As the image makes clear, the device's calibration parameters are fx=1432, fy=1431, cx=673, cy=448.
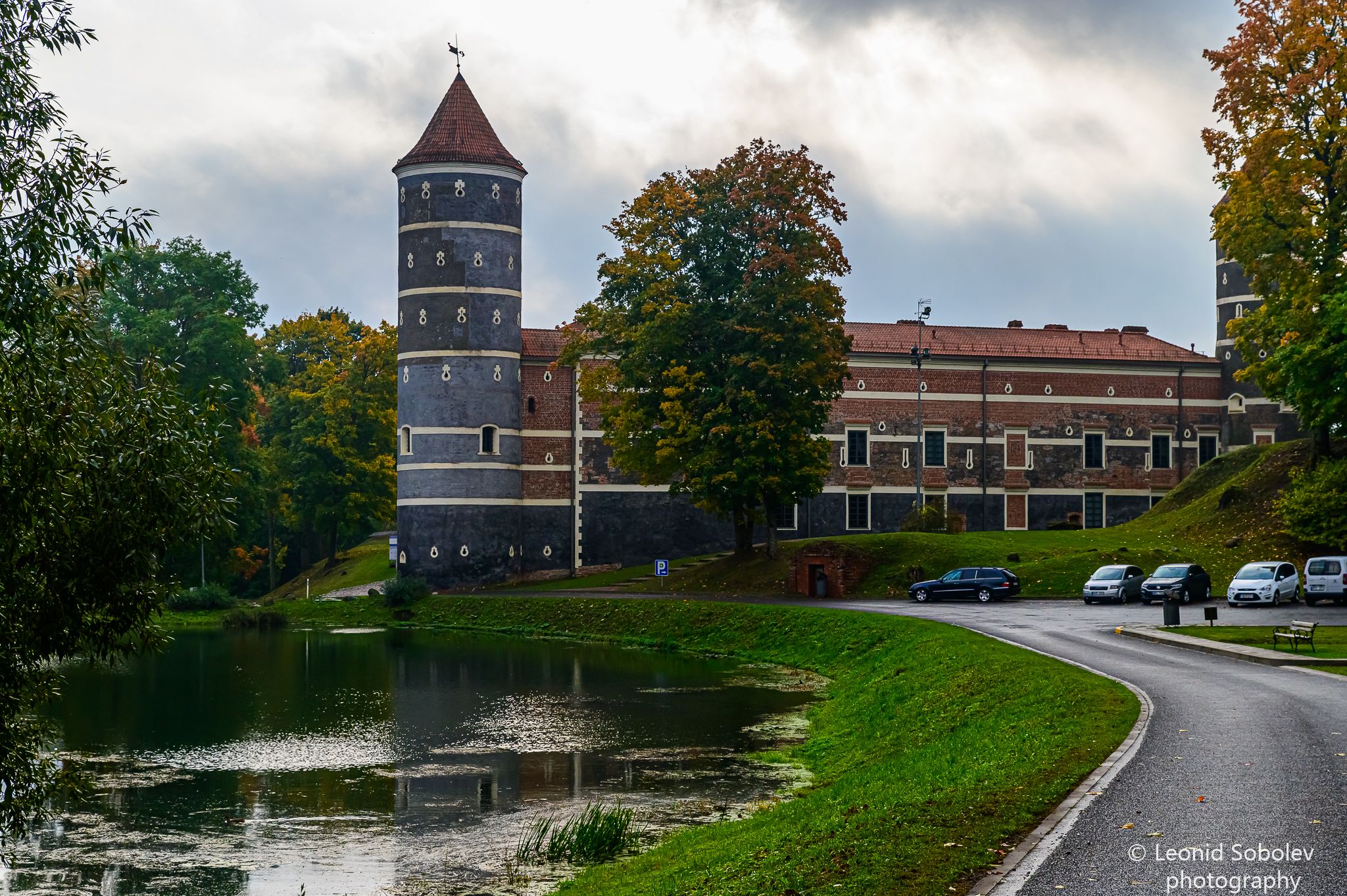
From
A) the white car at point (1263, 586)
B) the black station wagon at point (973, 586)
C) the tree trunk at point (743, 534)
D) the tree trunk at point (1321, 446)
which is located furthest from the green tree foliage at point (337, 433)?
the white car at point (1263, 586)

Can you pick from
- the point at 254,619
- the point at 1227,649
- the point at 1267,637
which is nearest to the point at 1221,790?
Result: the point at 1227,649

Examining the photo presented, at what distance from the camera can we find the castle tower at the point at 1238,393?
233 ft

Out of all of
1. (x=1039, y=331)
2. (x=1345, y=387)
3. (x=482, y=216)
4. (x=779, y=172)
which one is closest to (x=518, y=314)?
(x=482, y=216)

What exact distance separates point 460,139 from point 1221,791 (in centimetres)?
5493

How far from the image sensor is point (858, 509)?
7069 cm

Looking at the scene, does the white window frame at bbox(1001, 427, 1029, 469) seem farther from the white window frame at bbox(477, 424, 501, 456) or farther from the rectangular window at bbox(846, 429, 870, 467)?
→ the white window frame at bbox(477, 424, 501, 456)

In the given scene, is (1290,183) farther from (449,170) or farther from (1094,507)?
(449,170)

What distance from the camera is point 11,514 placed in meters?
13.8

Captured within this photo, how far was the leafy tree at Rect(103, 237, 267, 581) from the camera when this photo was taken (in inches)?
2598

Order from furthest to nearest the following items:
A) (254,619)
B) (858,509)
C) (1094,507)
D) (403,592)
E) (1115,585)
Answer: (1094,507) → (858,509) → (403,592) → (254,619) → (1115,585)

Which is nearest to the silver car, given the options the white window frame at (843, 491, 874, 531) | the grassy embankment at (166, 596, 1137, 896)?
the grassy embankment at (166, 596, 1137, 896)

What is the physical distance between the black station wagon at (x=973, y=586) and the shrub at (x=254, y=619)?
27.5 meters

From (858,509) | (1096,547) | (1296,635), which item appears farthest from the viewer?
(858,509)

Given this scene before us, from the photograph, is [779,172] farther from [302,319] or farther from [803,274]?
[302,319]
